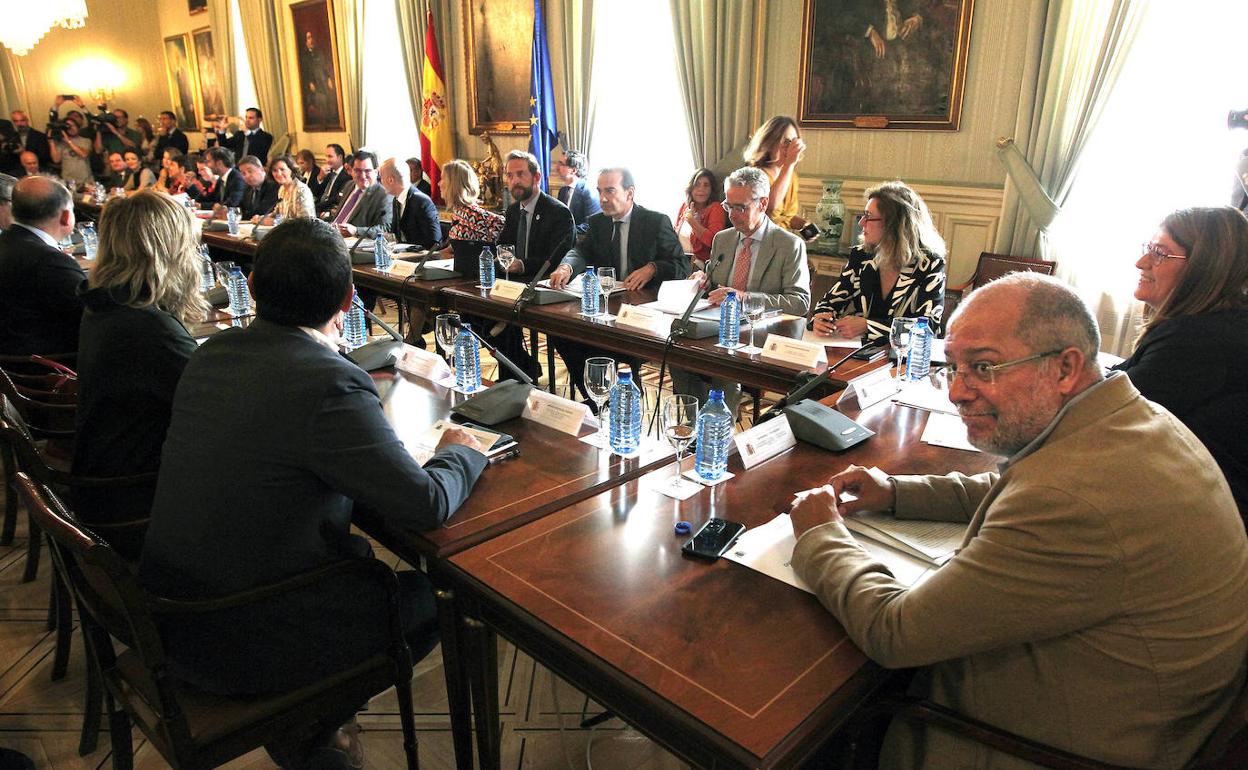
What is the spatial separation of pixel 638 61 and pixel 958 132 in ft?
9.46

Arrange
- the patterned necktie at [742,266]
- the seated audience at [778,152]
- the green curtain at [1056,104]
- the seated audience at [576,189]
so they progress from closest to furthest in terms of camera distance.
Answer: the patterned necktie at [742,266]
the green curtain at [1056,104]
the seated audience at [778,152]
the seated audience at [576,189]

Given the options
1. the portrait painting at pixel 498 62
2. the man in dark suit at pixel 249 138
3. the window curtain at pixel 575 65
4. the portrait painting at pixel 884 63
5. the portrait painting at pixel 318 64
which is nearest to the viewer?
the portrait painting at pixel 884 63

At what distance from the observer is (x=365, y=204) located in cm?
589

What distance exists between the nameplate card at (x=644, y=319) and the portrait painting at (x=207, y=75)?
11.0 m

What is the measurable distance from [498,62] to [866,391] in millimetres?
6174

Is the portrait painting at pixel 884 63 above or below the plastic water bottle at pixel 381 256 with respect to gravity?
above

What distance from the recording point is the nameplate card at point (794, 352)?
2.52 meters

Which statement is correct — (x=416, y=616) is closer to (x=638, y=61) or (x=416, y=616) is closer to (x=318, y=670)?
(x=318, y=670)

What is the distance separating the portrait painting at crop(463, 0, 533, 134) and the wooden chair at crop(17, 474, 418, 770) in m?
6.19

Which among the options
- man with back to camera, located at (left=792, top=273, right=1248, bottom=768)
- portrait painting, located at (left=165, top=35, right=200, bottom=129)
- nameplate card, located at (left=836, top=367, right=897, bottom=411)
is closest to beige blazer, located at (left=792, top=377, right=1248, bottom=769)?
man with back to camera, located at (left=792, top=273, right=1248, bottom=768)

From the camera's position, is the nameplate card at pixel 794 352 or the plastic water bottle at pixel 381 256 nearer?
the nameplate card at pixel 794 352

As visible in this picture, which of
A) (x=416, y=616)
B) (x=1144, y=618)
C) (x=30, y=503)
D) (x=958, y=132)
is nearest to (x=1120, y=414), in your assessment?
(x=1144, y=618)

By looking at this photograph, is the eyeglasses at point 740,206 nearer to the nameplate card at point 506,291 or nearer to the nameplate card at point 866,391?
the nameplate card at point 506,291

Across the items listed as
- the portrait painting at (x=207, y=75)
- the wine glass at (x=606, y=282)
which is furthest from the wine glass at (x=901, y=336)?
the portrait painting at (x=207, y=75)
